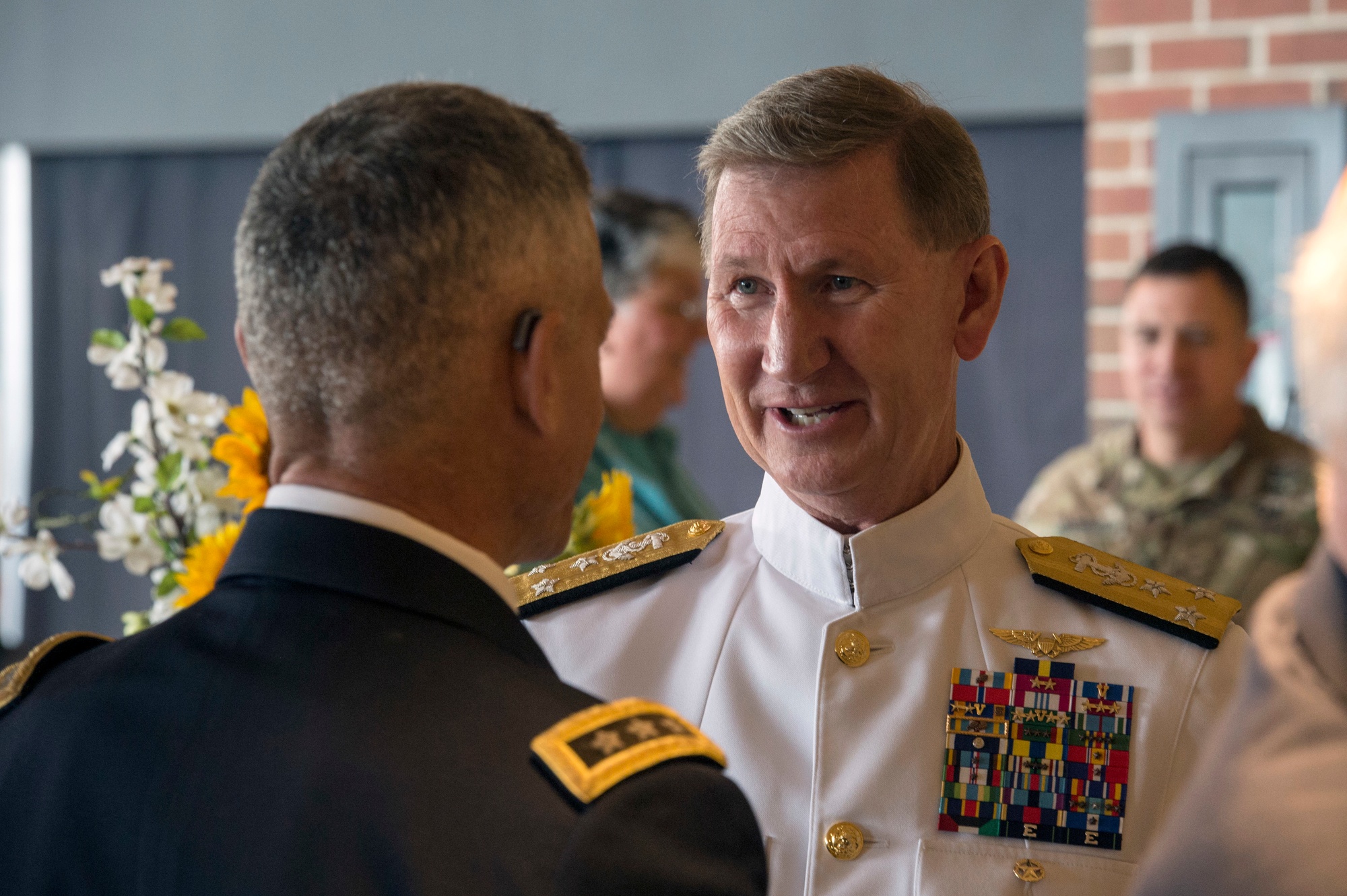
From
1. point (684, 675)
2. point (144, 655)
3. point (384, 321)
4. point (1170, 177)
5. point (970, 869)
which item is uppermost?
point (1170, 177)

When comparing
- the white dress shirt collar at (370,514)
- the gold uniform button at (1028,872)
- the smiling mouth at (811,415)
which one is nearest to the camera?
the white dress shirt collar at (370,514)

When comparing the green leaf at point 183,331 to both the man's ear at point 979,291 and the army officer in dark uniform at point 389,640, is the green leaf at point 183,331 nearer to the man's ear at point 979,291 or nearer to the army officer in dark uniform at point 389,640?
the army officer in dark uniform at point 389,640

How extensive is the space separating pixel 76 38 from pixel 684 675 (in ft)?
16.7

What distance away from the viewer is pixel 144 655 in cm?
85

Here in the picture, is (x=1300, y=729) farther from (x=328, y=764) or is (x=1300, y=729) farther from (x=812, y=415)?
(x=812, y=415)

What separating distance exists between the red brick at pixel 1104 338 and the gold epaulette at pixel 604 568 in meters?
1.96

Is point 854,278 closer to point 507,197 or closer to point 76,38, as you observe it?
point 507,197

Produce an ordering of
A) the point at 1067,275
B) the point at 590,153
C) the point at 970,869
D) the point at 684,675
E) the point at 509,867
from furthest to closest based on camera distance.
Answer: the point at 590,153
the point at 1067,275
the point at 684,675
the point at 970,869
the point at 509,867

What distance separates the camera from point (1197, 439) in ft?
9.15

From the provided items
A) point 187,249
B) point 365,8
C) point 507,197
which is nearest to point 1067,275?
point 365,8

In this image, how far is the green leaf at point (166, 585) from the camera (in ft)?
4.45

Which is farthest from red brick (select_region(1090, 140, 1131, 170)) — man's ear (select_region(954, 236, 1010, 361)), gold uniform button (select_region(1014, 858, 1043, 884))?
gold uniform button (select_region(1014, 858, 1043, 884))

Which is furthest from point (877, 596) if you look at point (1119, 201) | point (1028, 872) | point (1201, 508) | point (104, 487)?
point (1119, 201)

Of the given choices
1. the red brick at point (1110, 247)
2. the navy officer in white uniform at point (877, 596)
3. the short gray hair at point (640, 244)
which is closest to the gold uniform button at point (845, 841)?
the navy officer in white uniform at point (877, 596)
